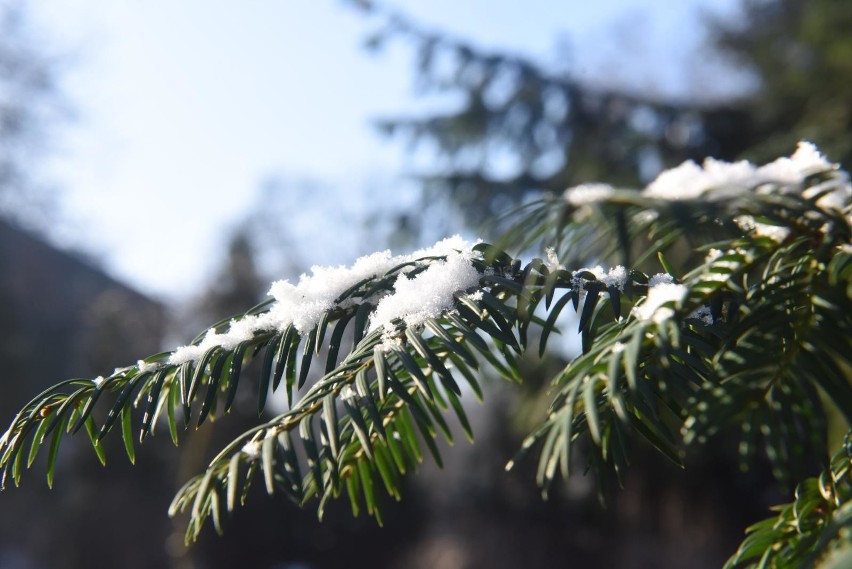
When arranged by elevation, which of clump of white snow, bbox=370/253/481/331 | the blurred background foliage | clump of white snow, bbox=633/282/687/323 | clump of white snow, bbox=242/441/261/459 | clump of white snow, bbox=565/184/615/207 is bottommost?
clump of white snow, bbox=633/282/687/323

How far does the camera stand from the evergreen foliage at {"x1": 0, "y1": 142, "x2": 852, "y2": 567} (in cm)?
47

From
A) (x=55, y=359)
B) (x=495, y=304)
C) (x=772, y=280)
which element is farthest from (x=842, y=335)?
(x=55, y=359)

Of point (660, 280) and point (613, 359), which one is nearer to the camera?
point (613, 359)

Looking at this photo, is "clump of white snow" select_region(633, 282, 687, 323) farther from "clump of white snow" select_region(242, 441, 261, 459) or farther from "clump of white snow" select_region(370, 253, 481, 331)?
"clump of white snow" select_region(242, 441, 261, 459)

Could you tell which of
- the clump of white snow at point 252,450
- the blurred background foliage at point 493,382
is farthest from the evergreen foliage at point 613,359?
the blurred background foliage at point 493,382

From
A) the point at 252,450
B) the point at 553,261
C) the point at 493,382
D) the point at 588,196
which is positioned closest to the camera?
the point at 588,196

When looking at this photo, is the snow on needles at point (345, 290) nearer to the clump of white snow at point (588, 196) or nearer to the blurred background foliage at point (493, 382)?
the clump of white snow at point (588, 196)

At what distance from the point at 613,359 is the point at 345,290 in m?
0.32

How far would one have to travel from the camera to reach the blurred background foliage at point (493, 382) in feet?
20.0

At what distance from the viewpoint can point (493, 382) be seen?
4.90m

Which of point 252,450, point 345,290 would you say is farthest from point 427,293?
point 252,450

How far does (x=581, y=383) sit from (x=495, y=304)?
15cm

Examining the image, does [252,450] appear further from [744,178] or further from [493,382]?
[493,382]

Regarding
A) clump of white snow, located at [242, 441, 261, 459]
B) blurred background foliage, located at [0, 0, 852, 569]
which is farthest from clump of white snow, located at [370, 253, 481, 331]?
blurred background foliage, located at [0, 0, 852, 569]
